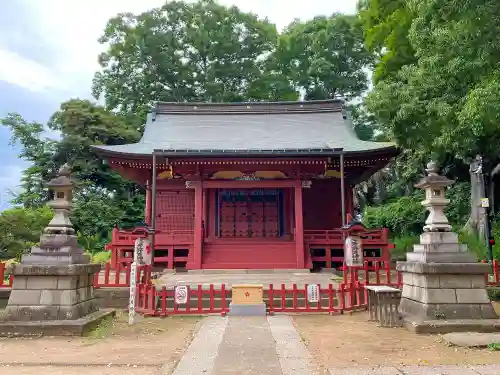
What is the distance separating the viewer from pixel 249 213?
17672 millimetres

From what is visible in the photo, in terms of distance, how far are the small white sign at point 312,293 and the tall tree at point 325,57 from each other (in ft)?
92.7

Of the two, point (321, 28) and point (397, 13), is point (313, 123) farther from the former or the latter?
point (321, 28)

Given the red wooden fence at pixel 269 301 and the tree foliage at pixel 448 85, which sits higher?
the tree foliage at pixel 448 85

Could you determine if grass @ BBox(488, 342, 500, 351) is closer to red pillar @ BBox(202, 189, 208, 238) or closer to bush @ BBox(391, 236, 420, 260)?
red pillar @ BBox(202, 189, 208, 238)

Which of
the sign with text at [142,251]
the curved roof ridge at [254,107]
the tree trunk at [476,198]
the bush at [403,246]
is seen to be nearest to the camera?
the sign with text at [142,251]

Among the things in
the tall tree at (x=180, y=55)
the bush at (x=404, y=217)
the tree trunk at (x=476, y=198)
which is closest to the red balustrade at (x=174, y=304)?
the tree trunk at (x=476, y=198)

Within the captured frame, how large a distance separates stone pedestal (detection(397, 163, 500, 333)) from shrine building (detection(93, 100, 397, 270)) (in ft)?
18.1

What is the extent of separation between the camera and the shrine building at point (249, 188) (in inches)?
595

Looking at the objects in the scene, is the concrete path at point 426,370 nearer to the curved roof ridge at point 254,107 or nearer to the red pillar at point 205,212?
the red pillar at point 205,212

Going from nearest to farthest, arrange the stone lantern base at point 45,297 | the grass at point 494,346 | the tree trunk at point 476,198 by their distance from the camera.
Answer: the grass at point 494,346 → the stone lantern base at point 45,297 → the tree trunk at point 476,198

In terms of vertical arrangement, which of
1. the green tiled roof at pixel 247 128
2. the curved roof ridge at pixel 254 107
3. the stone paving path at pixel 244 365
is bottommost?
the stone paving path at pixel 244 365

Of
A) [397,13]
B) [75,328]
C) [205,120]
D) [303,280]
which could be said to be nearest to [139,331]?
[75,328]

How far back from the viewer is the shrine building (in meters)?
15.1

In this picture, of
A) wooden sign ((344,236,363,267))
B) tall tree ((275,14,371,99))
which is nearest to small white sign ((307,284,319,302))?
wooden sign ((344,236,363,267))
